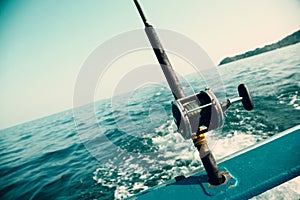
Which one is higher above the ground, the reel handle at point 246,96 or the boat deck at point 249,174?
the reel handle at point 246,96

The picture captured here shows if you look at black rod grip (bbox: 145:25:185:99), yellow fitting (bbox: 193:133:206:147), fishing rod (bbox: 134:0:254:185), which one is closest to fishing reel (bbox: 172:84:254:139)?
fishing rod (bbox: 134:0:254:185)

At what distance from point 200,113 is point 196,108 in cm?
12

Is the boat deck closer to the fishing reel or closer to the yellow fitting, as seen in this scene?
the yellow fitting

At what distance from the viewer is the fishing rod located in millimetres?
1717

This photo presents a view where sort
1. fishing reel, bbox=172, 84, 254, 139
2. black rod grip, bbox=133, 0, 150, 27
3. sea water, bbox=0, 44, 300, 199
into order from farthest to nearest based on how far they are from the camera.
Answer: sea water, bbox=0, 44, 300, 199 < black rod grip, bbox=133, 0, 150, 27 < fishing reel, bbox=172, 84, 254, 139

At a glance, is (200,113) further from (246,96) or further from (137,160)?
(137,160)

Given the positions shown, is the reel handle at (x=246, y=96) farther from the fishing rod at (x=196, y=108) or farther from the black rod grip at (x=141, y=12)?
the black rod grip at (x=141, y=12)

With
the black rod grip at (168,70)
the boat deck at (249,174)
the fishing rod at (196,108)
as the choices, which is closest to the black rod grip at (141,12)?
the fishing rod at (196,108)

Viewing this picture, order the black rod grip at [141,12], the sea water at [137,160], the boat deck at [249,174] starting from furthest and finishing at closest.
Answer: the sea water at [137,160] < the boat deck at [249,174] < the black rod grip at [141,12]

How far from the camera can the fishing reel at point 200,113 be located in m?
1.69

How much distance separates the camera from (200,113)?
1.79m

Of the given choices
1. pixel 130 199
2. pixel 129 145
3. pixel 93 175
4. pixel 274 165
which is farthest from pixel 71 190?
pixel 274 165

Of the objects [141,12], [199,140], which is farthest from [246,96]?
[141,12]

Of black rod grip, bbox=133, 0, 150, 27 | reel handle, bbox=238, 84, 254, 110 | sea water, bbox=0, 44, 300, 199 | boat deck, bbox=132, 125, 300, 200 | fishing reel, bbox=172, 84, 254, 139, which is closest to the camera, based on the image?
fishing reel, bbox=172, 84, 254, 139
